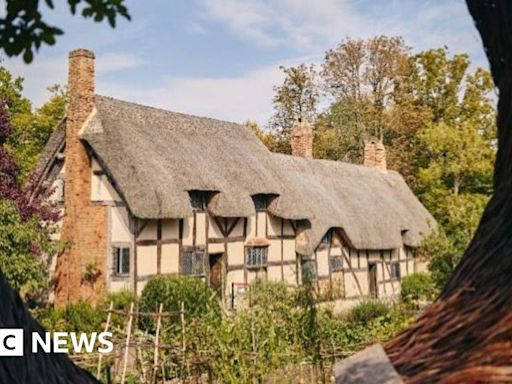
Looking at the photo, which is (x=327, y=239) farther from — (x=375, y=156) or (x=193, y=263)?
(x=375, y=156)

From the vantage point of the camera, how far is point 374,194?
88.4ft

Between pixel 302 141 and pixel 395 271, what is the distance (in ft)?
21.0

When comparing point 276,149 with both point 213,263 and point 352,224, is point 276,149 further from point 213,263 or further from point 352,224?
point 213,263

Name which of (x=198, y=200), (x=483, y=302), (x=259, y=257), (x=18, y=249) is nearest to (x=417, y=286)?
(x=259, y=257)

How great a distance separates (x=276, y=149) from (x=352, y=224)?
1530 centimetres

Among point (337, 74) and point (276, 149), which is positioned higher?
point (337, 74)

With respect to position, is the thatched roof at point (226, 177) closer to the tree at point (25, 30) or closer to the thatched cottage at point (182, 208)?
the thatched cottage at point (182, 208)

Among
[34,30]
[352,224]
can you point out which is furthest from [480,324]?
[352,224]

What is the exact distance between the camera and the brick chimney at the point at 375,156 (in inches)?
1215

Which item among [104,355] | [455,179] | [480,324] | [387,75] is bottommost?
[104,355]

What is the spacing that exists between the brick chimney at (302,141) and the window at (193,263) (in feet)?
35.0

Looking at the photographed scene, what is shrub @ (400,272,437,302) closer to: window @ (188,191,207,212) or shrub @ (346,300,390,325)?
shrub @ (346,300,390,325)

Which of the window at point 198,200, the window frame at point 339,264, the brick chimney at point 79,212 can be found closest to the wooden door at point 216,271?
the window at point 198,200

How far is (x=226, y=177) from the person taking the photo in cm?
1939
